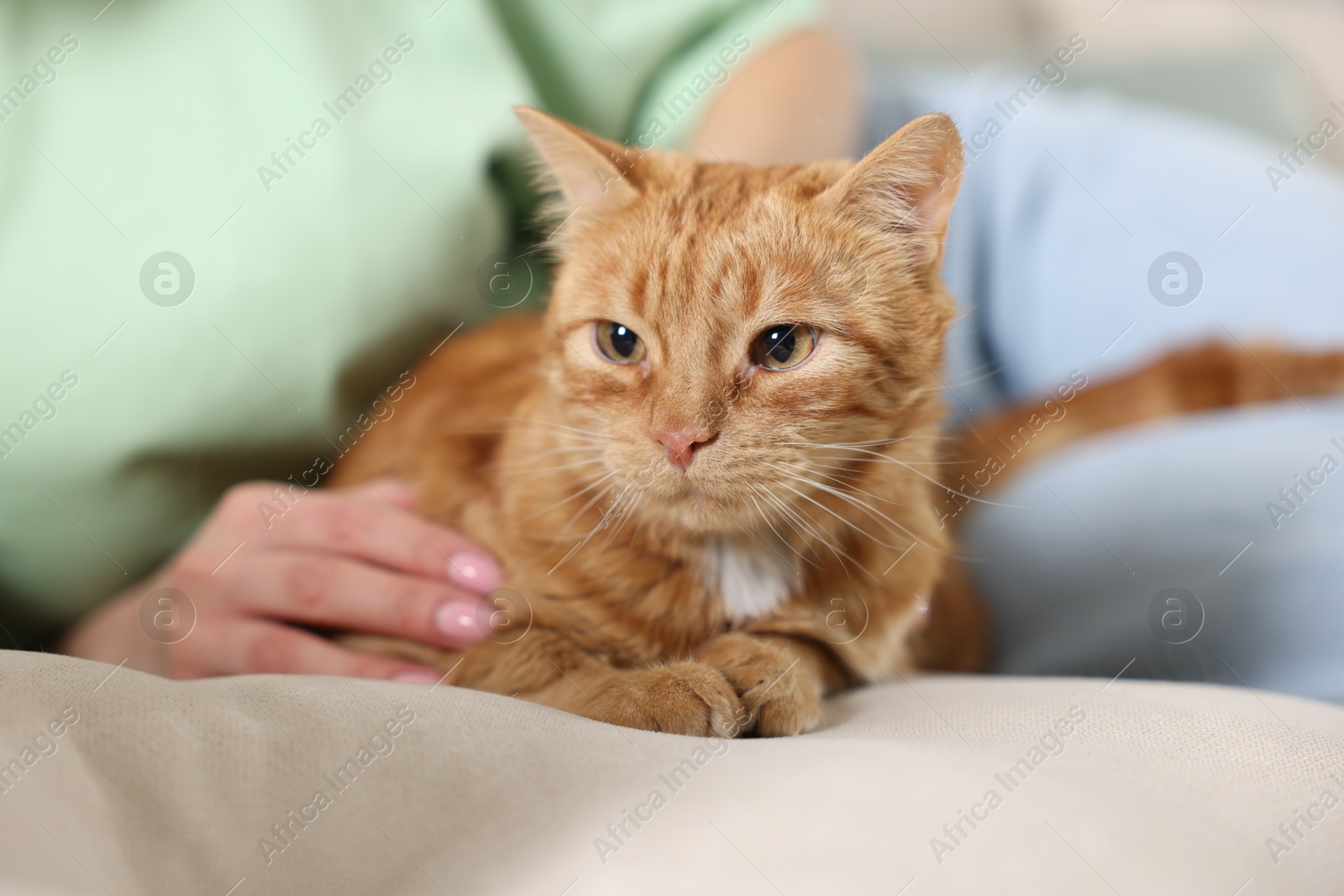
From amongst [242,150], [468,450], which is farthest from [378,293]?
[468,450]

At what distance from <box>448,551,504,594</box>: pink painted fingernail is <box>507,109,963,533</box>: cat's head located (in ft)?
0.76

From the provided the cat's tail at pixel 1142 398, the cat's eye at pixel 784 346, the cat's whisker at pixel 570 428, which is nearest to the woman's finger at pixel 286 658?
the cat's whisker at pixel 570 428

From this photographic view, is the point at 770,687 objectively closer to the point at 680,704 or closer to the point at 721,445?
the point at 680,704

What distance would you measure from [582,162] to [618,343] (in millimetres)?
266

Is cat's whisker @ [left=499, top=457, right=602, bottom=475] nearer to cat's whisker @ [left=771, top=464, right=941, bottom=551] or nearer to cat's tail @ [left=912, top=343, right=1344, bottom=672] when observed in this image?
cat's whisker @ [left=771, top=464, right=941, bottom=551]
